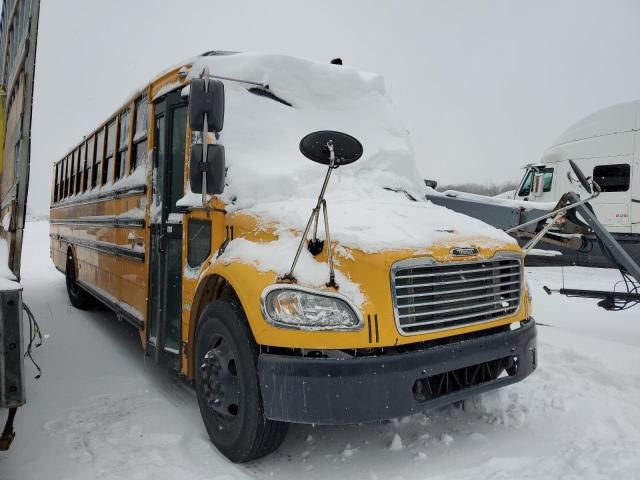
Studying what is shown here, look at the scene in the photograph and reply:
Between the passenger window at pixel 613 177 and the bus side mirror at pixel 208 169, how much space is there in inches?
403

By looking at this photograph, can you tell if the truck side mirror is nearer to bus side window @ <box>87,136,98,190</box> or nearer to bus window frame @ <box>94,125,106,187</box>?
bus window frame @ <box>94,125,106,187</box>

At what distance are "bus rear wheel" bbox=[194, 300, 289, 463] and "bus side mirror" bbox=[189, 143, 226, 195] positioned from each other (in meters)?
0.65

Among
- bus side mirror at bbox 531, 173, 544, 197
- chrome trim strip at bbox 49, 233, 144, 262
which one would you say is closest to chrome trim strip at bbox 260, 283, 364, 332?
chrome trim strip at bbox 49, 233, 144, 262

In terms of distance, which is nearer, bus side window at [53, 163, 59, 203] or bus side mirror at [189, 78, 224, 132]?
bus side mirror at [189, 78, 224, 132]

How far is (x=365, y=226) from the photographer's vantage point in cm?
251

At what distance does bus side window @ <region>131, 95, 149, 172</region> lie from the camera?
401 centimetres

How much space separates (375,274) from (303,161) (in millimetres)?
1279

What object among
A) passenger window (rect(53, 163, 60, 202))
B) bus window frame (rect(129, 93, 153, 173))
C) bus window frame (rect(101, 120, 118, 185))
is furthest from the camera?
passenger window (rect(53, 163, 60, 202))

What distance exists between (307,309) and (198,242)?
4.00 ft

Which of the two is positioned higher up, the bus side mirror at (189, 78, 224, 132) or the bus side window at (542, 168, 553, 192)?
the bus side window at (542, 168, 553, 192)

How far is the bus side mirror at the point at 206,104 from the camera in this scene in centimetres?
264

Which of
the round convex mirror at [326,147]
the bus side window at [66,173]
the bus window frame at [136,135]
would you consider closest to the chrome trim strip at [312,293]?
the round convex mirror at [326,147]

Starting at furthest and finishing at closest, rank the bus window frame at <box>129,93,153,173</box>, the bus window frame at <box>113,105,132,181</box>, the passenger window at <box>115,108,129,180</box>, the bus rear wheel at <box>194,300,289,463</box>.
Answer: the passenger window at <box>115,108,129,180</box>
the bus window frame at <box>113,105,132,181</box>
the bus window frame at <box>129,93,153,173</box>
the bus rear wheel at <box>194,300,289,463</box>

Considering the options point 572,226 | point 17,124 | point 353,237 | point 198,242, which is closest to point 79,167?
point 17,124
